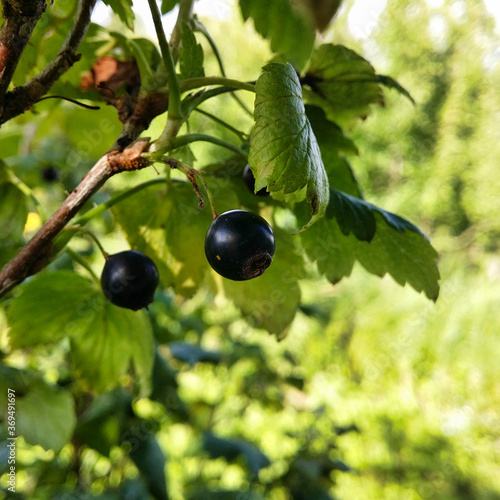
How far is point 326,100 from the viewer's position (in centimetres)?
82

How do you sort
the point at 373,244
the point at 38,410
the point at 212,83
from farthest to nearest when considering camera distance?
the point at 38,410 < the point at 373,244 < the point at 212,83

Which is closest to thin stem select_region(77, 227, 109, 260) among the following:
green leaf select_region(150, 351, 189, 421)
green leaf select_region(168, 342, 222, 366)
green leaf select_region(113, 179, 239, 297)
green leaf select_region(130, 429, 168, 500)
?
green leaf select_region(113, 179, 239, 297)

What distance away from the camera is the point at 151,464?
1.20m

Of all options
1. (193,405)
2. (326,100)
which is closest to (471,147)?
(193,405)

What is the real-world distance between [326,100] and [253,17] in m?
0.19

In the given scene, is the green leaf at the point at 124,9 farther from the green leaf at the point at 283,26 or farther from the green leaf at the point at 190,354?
the green leaf at the point at 190,354

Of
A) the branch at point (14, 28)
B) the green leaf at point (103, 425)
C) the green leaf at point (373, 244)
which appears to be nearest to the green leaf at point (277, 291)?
the green leaf at point (373, 244)

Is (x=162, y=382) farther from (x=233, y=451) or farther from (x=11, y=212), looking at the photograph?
(x=11, y=212)

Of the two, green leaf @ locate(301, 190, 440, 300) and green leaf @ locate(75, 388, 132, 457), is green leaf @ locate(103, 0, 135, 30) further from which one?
green leaf @ locate(75, 388, 132, 457)

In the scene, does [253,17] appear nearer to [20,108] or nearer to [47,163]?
[20,108]

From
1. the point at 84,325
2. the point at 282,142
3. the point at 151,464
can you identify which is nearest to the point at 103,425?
the point at 151,464

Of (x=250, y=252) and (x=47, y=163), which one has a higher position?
(x=47, y=163)

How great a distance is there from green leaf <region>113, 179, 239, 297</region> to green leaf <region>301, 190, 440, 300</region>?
5.9 inches

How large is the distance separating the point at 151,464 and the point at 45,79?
0.99m
